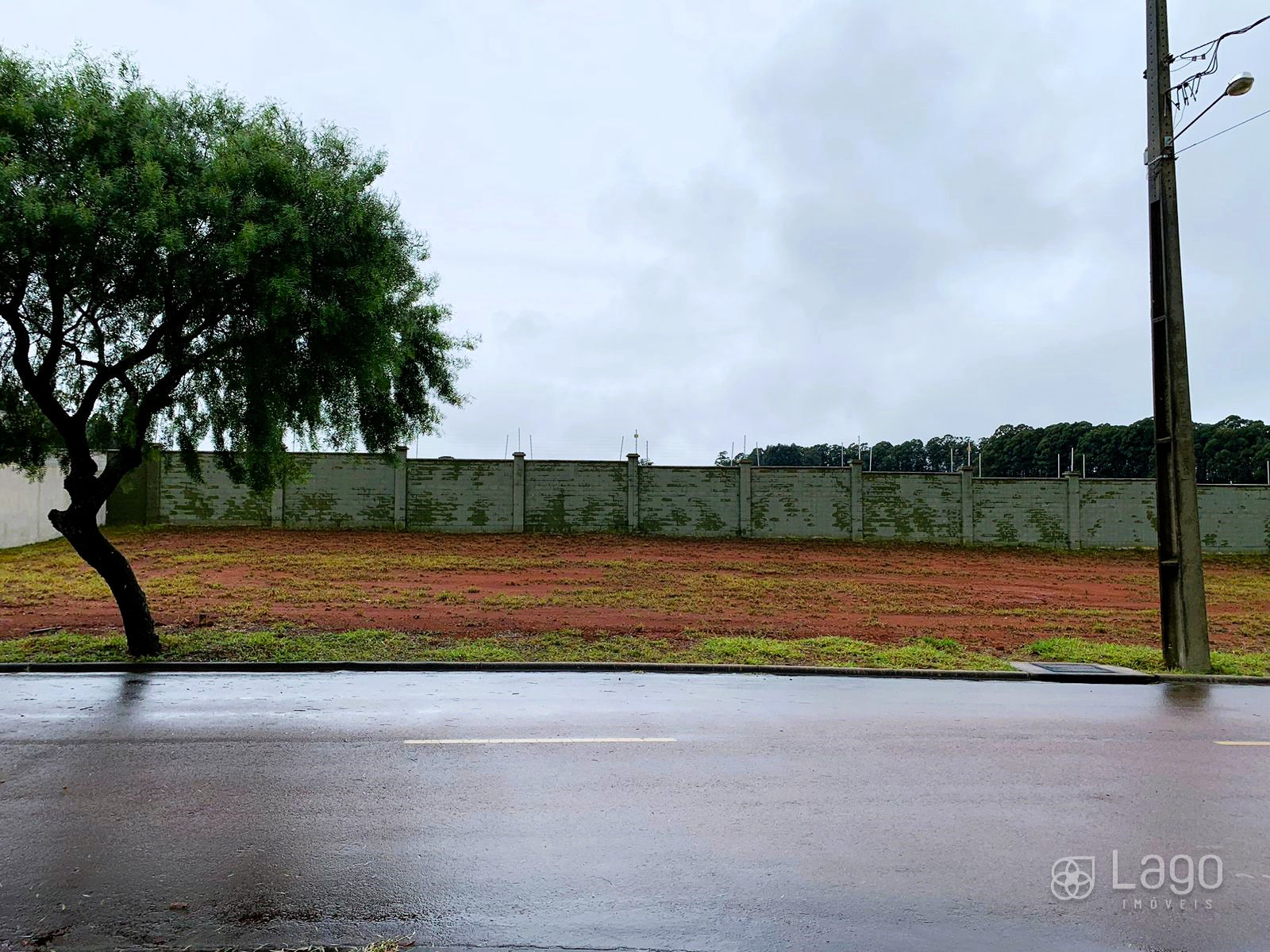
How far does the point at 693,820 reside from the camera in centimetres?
516

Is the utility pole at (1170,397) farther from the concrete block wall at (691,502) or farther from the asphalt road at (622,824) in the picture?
the concrete block wall at (691,502)

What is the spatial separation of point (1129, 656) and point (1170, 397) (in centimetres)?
408

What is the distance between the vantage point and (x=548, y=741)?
7.07m

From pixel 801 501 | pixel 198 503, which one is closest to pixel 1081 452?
pixel 801 501

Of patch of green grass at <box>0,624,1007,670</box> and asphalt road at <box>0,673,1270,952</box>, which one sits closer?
asphalt road at <box>0,673,1270,952</box>

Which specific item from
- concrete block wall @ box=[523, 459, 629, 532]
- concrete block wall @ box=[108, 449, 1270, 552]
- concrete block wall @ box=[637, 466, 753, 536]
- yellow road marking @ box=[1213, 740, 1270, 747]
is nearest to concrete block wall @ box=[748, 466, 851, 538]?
concrete block wall @ box=[108, 449, 1270, 552]

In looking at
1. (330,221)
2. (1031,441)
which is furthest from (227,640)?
(1031,441)

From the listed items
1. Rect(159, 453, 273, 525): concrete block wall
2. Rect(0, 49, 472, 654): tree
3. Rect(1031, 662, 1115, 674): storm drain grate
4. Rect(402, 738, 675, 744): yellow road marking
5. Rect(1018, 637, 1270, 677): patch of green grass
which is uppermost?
Rect(0, 49, 472, 654): tree

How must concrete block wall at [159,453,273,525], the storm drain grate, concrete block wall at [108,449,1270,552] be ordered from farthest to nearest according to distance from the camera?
1. concrete block wall at [108,449,1270,552]
2. concrete block wall at [159,453,273,525]
3. the storm drain grate

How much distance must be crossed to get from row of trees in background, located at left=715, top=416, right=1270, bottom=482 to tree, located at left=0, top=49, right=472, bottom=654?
154 ft

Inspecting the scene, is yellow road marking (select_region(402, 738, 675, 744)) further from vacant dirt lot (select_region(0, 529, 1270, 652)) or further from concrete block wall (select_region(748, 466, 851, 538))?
concrete block wall (select_region(748, 466, 851, 538))

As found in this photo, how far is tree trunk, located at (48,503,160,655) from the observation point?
11.4 metres

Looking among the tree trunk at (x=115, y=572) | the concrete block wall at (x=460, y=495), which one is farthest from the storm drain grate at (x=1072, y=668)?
the concrete block wall at (x=460, y=495)

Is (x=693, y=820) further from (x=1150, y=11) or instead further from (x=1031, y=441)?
(x=1031, y=441)
